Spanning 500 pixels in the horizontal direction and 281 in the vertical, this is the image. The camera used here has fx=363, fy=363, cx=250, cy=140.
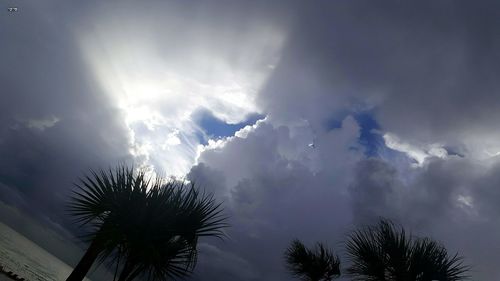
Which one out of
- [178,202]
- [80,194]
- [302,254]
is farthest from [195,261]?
[302,254]

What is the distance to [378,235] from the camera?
32.3 feet

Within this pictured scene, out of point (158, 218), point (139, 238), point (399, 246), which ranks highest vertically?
point (399, 246)

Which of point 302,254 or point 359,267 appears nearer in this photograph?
point 359,267

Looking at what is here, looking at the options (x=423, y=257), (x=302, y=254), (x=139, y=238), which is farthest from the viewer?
(x=302, y=254)

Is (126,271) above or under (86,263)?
under

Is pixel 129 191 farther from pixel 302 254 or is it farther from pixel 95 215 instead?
pixel 302 254

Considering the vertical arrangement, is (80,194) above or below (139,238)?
above

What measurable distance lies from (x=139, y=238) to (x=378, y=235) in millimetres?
6225

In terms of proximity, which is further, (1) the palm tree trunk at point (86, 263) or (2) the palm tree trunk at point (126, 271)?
(1) the palm tree trunk at point (86, 263)

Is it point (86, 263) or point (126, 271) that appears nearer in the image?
point (126, 271)

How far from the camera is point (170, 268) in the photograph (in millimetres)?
9578

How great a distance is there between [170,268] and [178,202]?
5.92ft

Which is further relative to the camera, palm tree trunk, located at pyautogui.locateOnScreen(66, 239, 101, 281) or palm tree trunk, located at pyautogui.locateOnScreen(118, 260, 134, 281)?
palm tree trunk, located at pyautogui.locateOnScreen(66, 239, 101, 281)

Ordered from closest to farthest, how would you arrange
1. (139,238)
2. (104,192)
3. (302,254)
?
(139,238) < (104,192) < (302,254)
